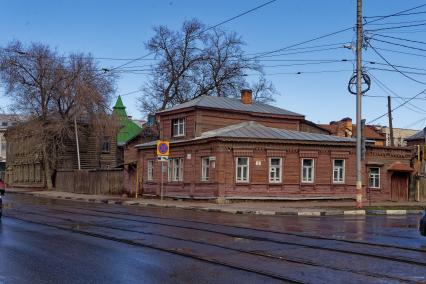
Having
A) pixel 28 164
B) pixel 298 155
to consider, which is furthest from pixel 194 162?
pixel 28 164

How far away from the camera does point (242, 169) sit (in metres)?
32.0

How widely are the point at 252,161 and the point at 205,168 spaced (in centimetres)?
293

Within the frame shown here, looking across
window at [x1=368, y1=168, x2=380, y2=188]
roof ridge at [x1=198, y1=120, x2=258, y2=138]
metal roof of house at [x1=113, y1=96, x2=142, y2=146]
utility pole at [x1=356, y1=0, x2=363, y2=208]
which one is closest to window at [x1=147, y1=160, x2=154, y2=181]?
roof ridge at [x1=198, y1=120, x2=258, y2=138]

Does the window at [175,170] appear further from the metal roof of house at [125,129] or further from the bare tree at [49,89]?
the metal roof of house at [125,129]

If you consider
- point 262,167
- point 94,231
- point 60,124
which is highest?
point 60,124

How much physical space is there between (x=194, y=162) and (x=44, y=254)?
23.3m

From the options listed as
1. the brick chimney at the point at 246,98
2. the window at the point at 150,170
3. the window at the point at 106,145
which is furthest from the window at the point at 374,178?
the window at the point at 106,145

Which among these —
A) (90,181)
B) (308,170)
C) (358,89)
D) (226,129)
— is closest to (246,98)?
(226,129)

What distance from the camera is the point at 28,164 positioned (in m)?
62.0

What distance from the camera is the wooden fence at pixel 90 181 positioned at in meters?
42.2

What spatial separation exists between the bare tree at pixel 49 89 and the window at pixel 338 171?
23.7 m

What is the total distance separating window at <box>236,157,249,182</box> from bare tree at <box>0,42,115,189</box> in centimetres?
2113

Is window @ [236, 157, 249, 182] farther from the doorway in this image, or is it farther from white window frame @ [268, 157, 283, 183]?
the doorway

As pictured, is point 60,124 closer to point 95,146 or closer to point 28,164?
point 95,146
